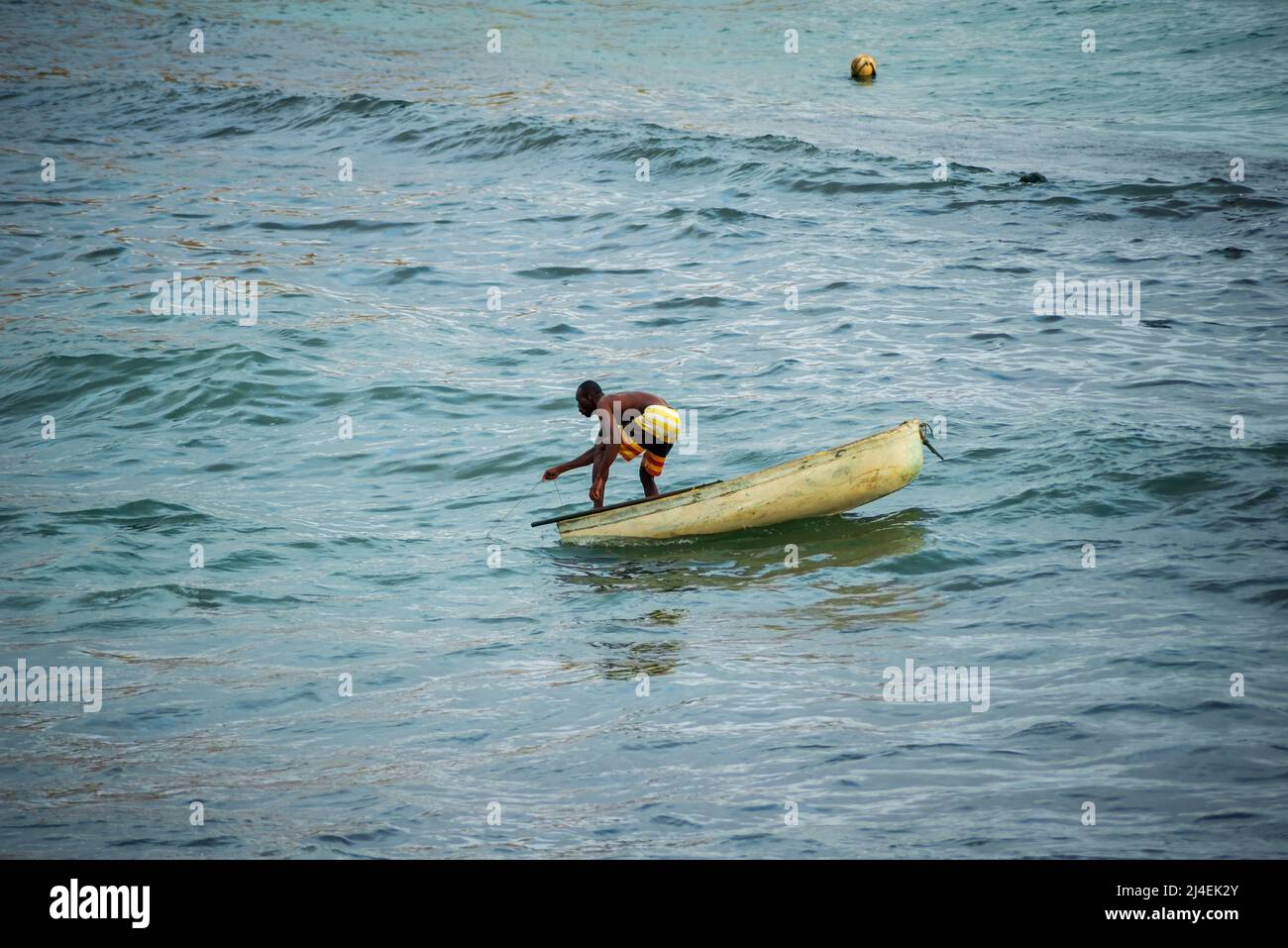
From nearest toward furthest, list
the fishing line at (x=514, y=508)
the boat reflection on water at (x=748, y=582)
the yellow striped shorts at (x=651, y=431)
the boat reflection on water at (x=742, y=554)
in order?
the boat reflection on water at (x=748, y=582)
the boat reflection on water at (x=742, y=554)
the yellow striped shorts at (x=651, y=431)
the fishing line at (x=514, y=508)

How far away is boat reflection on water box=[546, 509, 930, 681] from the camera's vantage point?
10.6 metres

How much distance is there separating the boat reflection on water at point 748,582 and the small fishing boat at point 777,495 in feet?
0.65

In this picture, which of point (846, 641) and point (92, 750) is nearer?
point (92, 750)

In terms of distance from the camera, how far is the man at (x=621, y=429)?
40.8 feet

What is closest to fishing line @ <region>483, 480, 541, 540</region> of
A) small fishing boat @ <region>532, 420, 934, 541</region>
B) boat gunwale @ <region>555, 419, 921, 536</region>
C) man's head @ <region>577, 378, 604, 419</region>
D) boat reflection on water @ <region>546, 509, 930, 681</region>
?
boat reflection on water @ <region>546, 509, 930, 681</region>

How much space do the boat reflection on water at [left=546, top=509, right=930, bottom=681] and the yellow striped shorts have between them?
36.0 inches

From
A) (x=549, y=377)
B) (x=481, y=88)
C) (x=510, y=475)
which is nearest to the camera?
(x=510, y=475)

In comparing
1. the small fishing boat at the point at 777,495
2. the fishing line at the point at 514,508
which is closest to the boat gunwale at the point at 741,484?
the small fishing boat at the point at 777,495

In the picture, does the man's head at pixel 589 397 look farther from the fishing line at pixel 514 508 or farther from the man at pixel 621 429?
the fishing line at pixel 514 508

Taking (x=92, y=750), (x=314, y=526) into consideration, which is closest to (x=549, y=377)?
(x=314, y=526)
